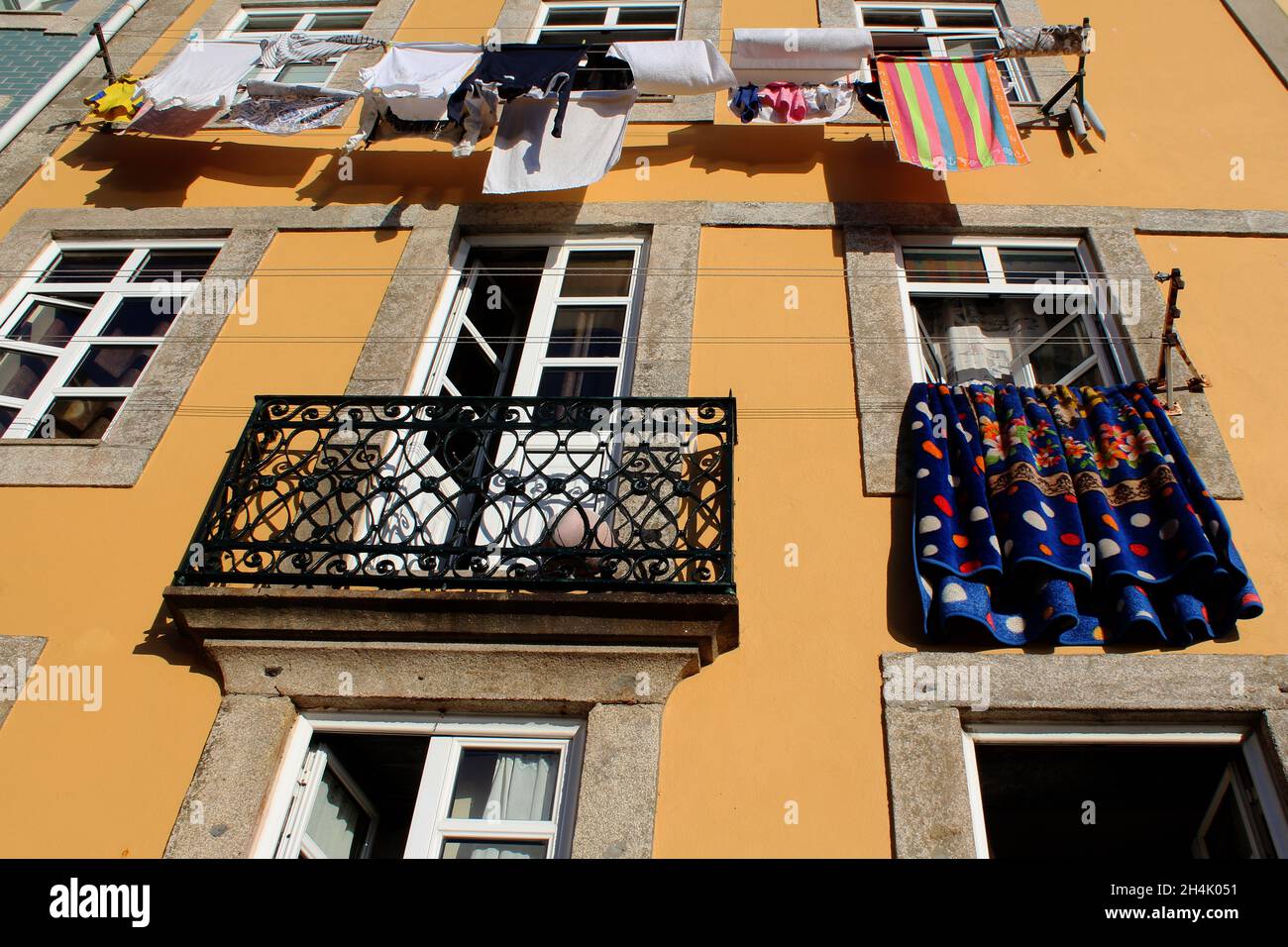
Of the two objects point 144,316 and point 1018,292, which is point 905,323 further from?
point 144,316

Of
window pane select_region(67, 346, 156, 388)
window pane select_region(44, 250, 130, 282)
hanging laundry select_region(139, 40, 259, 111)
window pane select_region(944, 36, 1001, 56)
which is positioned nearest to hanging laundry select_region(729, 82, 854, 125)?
window pane select_region(944, 36, 1001, 56)

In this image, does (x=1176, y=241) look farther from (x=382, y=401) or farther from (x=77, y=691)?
(x=77, y=691)

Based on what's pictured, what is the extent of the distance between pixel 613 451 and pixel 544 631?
123 centimetres

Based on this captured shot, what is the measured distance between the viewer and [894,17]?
29.2ft

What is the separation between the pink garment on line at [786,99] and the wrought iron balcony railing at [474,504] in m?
2.36

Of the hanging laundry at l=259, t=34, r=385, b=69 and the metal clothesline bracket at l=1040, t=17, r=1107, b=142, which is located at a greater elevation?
the hanging laundry at l=259, t=34, r=385, b=69

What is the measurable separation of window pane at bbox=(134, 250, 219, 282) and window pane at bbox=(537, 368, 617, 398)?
2.16 m

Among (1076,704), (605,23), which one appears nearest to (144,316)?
(605,23)

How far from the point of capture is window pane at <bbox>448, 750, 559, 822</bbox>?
15.1 feet

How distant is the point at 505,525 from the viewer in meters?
5.15

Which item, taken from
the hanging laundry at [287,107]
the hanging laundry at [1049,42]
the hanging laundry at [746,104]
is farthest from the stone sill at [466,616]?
the hanging laundry at [1049,42]

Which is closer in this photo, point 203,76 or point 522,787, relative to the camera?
point 522,787

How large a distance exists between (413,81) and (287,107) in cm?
85

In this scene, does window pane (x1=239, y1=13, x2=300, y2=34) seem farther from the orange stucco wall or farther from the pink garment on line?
the pink garment on line
